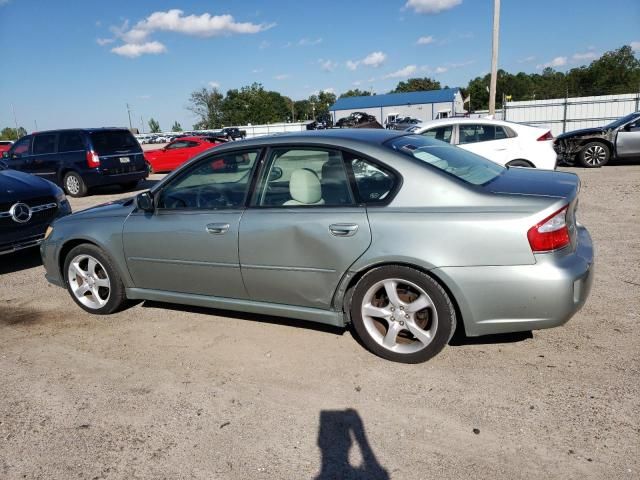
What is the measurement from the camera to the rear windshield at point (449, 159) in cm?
340

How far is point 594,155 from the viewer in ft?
43.6

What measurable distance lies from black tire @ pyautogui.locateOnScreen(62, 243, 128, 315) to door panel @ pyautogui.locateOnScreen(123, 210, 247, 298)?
24 cm

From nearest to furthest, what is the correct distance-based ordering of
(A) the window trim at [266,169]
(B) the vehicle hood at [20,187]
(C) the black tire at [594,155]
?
1. (A) the window trim at [266,169]
2. (B) the vehicle hood at [20,187]
3. (C) the black tire at [594,155]

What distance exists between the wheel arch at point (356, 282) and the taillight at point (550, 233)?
1.89 ft

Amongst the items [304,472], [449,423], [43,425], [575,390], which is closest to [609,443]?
[575,390]

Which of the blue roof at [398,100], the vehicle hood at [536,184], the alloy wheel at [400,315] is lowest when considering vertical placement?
the alloy wheel at [400,315]

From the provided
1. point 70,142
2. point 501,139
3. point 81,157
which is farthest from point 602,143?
point 70,142

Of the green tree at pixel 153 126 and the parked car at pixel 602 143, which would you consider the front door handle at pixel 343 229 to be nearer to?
the parked car at pixel 602 143

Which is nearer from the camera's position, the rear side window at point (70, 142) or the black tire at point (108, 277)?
the black tire at point (108, 277)

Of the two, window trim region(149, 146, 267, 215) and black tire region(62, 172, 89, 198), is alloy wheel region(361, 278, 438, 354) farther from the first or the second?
black tire region(62, 172, 89, 198)

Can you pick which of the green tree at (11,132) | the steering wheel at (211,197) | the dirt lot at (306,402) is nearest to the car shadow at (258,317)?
the dirt lot at (306,402)

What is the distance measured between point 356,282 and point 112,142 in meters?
11.1

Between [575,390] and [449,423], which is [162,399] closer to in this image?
[449,423]

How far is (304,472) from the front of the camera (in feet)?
7.90
